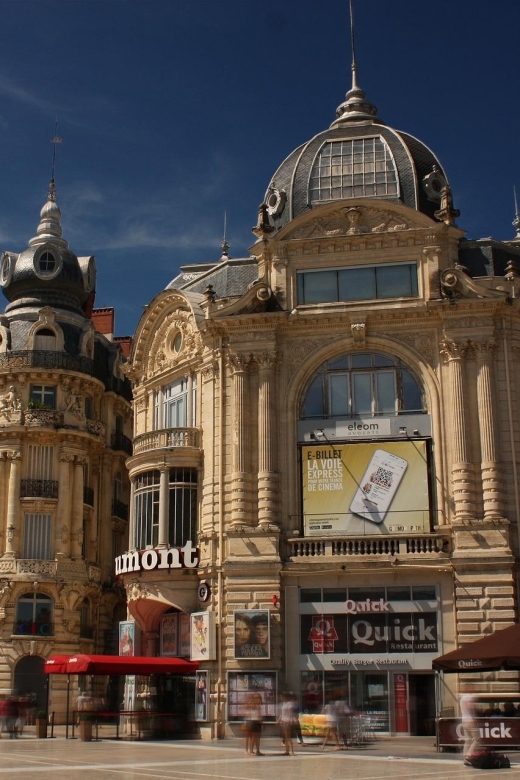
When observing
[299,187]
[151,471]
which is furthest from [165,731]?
[299,187]

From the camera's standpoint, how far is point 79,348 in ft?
179

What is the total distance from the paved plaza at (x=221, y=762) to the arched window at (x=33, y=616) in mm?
15921

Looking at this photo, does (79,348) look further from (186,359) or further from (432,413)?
(432,413)

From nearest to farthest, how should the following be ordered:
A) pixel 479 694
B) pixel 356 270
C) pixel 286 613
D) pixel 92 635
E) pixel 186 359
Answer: pixel 479 694
pixel 286 613
pixel 356 270
pixel 186 359
pixel 92 635

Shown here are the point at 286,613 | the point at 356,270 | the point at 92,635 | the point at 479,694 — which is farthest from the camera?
the point at 92,635

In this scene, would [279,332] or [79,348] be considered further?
[79,348]

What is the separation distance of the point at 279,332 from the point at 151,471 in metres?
7.28

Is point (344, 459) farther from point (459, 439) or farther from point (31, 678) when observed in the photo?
point (31, 678)

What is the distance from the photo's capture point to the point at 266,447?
123 feet

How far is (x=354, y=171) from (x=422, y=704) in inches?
802

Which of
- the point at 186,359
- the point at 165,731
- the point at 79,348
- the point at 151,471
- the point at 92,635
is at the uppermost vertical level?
the point at 79,348

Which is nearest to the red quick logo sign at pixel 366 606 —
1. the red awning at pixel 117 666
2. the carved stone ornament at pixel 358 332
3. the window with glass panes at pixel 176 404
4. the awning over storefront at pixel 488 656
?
the red awning at pixel 117 666

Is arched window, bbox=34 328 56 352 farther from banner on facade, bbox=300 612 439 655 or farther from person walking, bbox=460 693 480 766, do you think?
person walking, bbox=460 693 480 766

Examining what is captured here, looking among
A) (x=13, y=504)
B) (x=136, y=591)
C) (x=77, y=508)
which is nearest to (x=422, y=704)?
(x=136, y=591)
